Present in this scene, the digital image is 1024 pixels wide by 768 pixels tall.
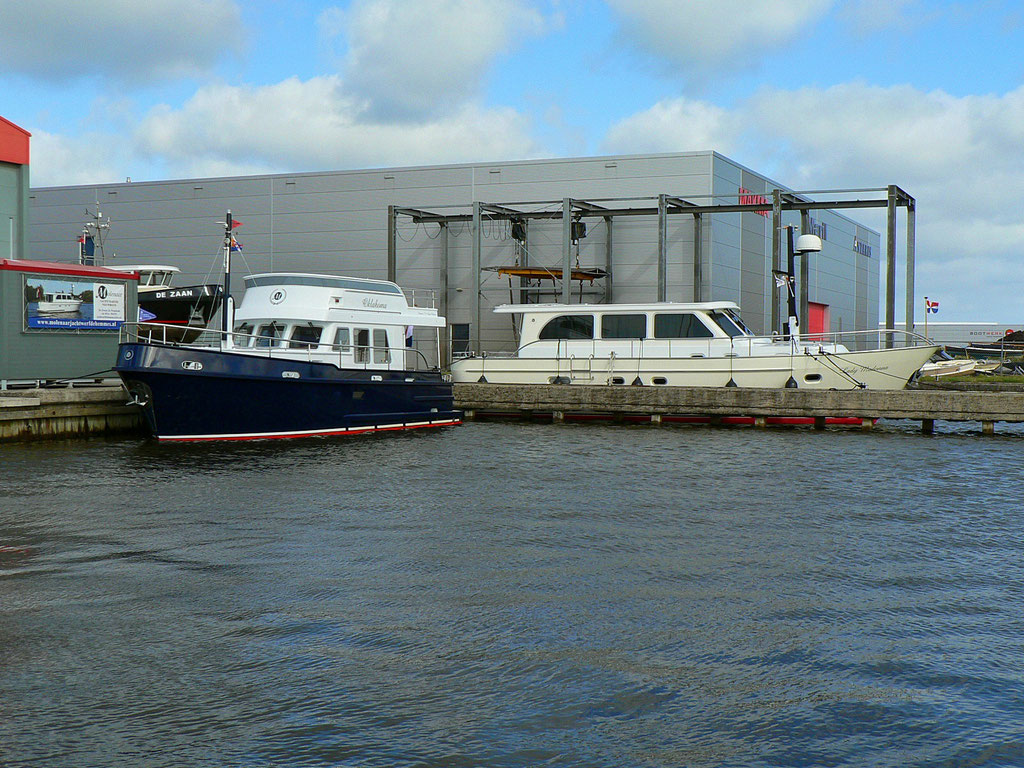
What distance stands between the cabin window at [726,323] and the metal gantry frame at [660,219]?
2.46 m

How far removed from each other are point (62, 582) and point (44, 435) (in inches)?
414

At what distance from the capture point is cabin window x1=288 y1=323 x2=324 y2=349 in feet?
59.5

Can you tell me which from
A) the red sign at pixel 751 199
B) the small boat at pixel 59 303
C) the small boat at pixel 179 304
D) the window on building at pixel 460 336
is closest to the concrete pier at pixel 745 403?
the window on building at pixel 460 336

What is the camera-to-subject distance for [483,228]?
29.8 meters

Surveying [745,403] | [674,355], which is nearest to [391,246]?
[674,355]

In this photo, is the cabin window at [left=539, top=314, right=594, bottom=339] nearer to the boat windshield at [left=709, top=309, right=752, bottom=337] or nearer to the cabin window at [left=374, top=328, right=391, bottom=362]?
the boat windshield at [left=709, top=309, right=752, bottom=337]

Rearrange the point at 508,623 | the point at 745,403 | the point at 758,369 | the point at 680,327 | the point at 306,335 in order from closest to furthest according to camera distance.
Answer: the point at 508,623 < the point at 306,335 < the point at 745,403 < the point at 758,369 < the point at 680,327

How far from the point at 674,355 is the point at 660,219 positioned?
195 inches

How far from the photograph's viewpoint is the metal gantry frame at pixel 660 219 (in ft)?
82.7

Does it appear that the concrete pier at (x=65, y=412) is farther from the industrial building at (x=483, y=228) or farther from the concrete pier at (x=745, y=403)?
the industrial building at (x=483, y=228)

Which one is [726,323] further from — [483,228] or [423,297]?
[423,297]

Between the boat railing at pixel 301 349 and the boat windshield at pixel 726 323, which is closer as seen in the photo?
the boat railing at pixel 301 349

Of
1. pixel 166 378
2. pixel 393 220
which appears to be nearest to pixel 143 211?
pixel 393 220

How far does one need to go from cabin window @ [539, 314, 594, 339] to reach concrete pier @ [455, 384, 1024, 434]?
65.7 inches
